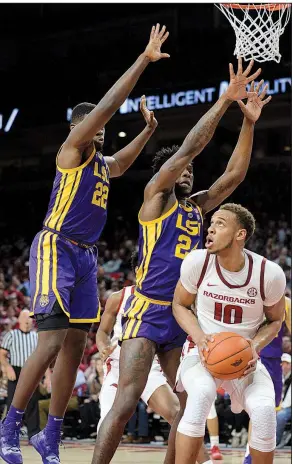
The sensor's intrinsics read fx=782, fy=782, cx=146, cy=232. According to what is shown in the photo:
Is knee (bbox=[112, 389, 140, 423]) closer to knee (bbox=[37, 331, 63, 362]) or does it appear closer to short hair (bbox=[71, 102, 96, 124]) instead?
knee (bbox=[37, 331, 63, 362])

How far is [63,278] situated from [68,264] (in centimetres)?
11

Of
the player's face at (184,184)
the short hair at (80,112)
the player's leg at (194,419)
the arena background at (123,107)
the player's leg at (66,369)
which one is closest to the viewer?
the player's leg at (194,419)

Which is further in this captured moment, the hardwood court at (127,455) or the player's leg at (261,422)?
the hardwood court at (127,455)

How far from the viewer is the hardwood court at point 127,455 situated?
8.34m

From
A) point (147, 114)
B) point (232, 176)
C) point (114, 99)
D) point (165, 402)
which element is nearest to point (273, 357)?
point (165, 402)

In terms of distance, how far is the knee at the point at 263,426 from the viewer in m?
4.77

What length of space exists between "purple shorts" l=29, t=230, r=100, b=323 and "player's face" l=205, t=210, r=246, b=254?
3.04 feet

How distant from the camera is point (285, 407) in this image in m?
11.2

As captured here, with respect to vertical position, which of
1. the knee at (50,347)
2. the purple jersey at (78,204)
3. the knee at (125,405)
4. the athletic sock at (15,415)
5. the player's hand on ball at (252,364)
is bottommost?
the athletic sock at (15,415)

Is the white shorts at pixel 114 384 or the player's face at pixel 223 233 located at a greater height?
the player's face at pixel 223 233

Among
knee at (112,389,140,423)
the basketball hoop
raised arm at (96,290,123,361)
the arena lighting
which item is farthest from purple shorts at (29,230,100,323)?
the arena lighting

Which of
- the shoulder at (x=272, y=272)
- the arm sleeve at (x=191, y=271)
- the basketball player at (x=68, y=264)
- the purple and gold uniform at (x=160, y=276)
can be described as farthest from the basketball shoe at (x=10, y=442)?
the shoulder at (x=272, y=272)

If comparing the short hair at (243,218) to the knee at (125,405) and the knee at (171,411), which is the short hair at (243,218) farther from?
the knee at (171,411)

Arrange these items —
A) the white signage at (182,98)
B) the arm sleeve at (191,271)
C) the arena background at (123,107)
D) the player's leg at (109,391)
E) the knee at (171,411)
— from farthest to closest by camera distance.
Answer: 1. the arena background at (123,107)
2. the white signage at (182,98)
3. the player's leg at (109,391)
4. the knee at (171,411)
5. the arm sleeve at (191,271)
